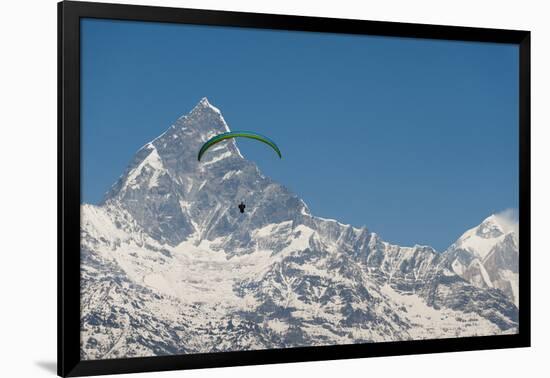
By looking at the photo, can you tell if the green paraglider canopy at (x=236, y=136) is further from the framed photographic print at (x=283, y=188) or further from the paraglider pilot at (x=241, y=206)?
the paraglider pilot at (x=241, y=206)

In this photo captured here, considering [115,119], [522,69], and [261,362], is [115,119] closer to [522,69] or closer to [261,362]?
[261,362]

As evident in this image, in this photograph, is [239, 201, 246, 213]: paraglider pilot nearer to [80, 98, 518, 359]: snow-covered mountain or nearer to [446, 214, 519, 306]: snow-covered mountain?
[80, 98, 518, 359]: snow-covered mountain

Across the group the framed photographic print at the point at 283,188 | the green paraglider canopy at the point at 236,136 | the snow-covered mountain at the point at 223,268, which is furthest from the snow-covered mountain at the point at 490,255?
the green paraglider canopy at the point at 236,136

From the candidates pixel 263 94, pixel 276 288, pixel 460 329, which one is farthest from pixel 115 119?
pixel 460 329

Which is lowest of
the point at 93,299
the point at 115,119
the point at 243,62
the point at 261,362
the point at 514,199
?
the point at 261,362

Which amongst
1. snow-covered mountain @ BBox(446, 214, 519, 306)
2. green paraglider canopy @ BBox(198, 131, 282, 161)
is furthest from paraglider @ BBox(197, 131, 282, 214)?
snow-covered mountain @ BBox(446, 214, 519, 306)
